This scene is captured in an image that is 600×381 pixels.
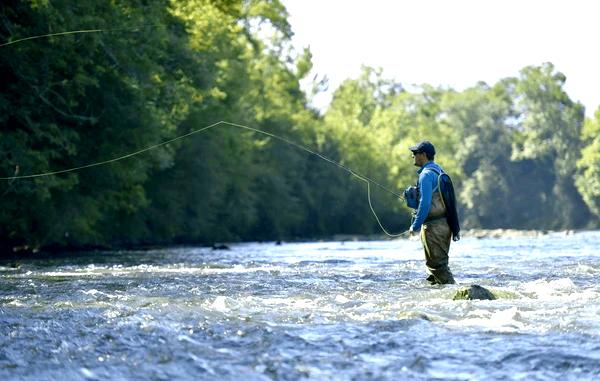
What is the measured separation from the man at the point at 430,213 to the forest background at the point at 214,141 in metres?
11.7

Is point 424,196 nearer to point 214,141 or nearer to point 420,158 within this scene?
point 420,158

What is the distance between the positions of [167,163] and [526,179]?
77.4m

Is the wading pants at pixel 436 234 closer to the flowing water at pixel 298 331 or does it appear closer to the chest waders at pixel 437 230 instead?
the chest waders at pixel 437 230

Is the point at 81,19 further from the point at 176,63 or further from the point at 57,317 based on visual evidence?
the point at 57,317

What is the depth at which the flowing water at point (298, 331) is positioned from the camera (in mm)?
7414

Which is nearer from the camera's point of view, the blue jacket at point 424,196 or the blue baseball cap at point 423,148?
the blue jacket at point 424,196

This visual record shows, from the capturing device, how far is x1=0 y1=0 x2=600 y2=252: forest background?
2716 centimetres

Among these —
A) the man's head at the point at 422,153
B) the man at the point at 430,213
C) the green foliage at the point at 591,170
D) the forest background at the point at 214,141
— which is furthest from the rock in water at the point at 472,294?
the green foliage at the point at 591,170

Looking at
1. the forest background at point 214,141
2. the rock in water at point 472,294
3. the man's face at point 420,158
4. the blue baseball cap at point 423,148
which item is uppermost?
the forest background at point 214,141

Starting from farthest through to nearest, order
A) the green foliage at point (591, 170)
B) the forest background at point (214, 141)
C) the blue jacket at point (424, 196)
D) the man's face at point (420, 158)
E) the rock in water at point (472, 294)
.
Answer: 1. the green foliage at point (591, 170)
2. the forest background at point (214, 141)
3. the man's face at point (420, 158)
4. the blue jacket at point (424, 196)
5. the rock in water at point (472, 294)

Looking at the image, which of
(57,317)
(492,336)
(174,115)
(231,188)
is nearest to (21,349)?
(57,317)

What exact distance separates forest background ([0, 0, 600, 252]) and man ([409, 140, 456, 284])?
11699mm

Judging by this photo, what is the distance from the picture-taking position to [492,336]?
8664mm

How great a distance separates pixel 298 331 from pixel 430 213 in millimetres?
4421
